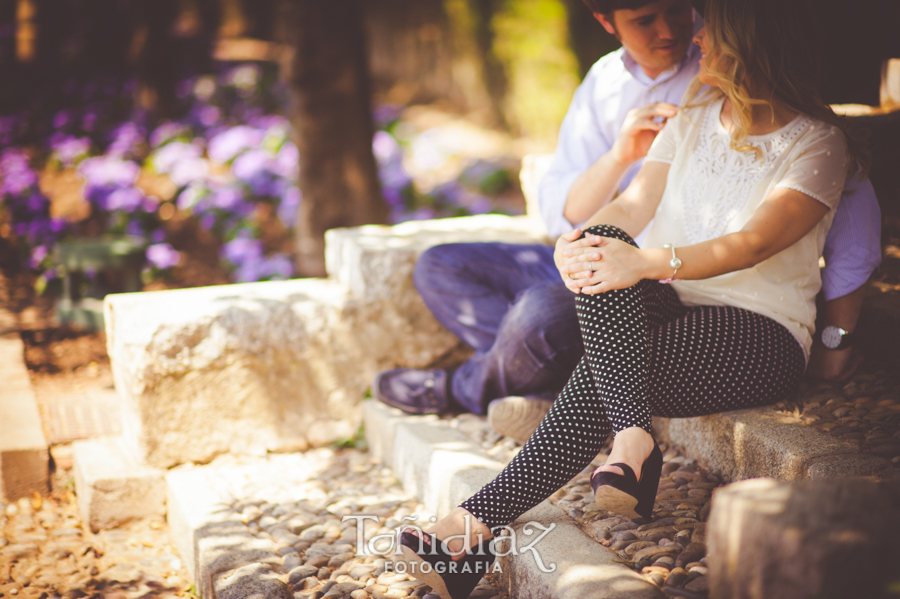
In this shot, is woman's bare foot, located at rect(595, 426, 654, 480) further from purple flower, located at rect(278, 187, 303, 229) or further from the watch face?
purple flower, located at rect(278, 187, 303, 229)

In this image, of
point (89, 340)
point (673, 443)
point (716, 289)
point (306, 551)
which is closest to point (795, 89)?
point (716, 289)

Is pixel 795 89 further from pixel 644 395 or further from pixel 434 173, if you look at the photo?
pixel 434 173

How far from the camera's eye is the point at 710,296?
206cm

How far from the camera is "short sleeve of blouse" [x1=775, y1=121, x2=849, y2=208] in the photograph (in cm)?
187

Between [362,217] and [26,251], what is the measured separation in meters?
2.69

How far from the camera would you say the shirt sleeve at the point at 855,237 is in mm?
2072

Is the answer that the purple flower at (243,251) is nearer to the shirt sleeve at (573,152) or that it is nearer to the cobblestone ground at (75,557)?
the cobblestone ground at (75,557)

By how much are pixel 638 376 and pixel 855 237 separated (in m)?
0.90

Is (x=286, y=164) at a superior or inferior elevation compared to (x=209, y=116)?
inferior

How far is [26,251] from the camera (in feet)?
16.8

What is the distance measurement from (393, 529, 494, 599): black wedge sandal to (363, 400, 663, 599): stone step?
109 millimetres

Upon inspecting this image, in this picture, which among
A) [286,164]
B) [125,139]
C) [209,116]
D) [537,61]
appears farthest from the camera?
[537,61]

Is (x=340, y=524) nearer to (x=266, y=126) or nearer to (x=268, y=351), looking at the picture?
(x=268, y=351)

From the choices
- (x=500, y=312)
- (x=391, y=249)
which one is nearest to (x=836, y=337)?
(x=500, y=312)
